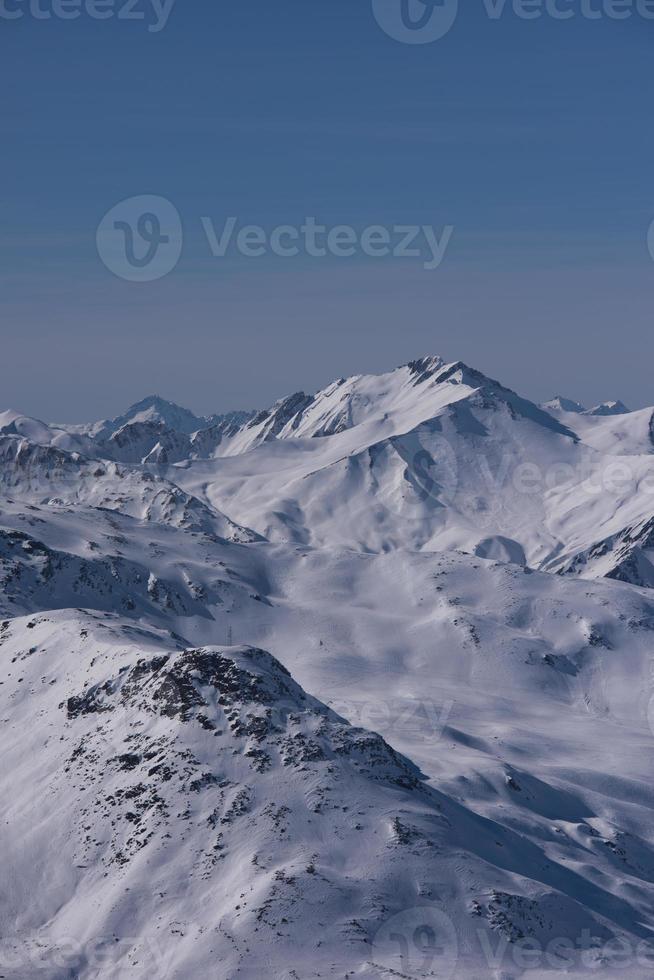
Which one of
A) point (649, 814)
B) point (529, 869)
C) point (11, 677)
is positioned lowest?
point (649, 814)

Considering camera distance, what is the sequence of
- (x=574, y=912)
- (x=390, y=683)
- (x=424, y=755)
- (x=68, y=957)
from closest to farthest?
(x=68, y=957) → (x=574, y=912) → (x=424, y=755) → (x=390, y=683)

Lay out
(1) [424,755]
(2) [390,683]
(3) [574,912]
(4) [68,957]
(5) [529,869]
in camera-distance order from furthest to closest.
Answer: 1. (2) [390,683]
2. (1) [424,755]
3. (5) [529,869]
4. (3) [574,912]
5. (4) [68,957]

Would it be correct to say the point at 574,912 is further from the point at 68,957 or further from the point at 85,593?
the point at 85,593

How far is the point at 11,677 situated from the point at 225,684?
31047 mm

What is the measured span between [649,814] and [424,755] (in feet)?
96.6

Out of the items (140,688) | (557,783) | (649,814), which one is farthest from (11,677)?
(649,814)

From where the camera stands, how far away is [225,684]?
106 metres

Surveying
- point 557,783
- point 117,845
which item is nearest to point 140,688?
point 117,845

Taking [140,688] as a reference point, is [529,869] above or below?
below

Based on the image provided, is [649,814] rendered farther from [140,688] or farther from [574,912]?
[140,688]

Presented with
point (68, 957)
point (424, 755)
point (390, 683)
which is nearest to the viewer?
point (68, 957)

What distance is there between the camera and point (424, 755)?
141500 millimetres

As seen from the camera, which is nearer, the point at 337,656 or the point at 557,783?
the point at 557,783

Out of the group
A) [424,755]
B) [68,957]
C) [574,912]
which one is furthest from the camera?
[424,755]
